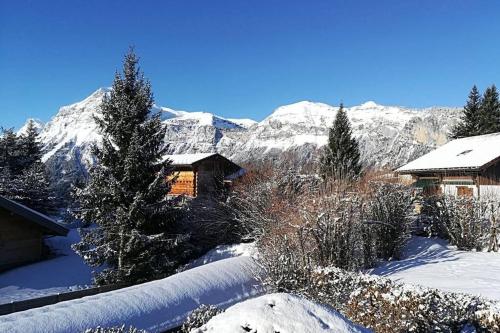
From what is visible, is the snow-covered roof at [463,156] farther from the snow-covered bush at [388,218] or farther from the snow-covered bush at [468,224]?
the snow-covered bush at [388,218]

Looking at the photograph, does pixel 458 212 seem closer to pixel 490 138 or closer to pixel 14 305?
pixel 14 305

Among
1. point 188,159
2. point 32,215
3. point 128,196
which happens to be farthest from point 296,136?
point 32,215

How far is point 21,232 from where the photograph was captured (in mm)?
13828

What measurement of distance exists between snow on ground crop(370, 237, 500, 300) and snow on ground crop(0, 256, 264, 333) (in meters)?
3.09

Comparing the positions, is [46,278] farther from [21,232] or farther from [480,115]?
[480,115]

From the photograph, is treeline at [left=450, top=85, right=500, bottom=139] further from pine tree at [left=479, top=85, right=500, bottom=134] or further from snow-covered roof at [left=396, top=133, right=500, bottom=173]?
snow-covered roof at [left=396, top=133, right=500, bottom=173]

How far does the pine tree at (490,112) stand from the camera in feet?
121

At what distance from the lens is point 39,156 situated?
34.6m

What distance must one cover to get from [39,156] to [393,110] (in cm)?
→ 18239

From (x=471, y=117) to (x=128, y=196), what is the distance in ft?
121

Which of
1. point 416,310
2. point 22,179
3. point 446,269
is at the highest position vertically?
point 22,179

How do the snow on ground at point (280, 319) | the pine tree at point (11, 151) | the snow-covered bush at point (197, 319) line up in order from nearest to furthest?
the snow on ground at point (280, 319) → the snow-covered bush at point (197, 319) → the pine tree at point (11, 151)

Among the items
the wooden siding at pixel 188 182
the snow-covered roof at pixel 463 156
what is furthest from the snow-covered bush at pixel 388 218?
the wooden siding at pixel 188 182

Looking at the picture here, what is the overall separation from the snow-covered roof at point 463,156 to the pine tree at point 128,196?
15.2m
